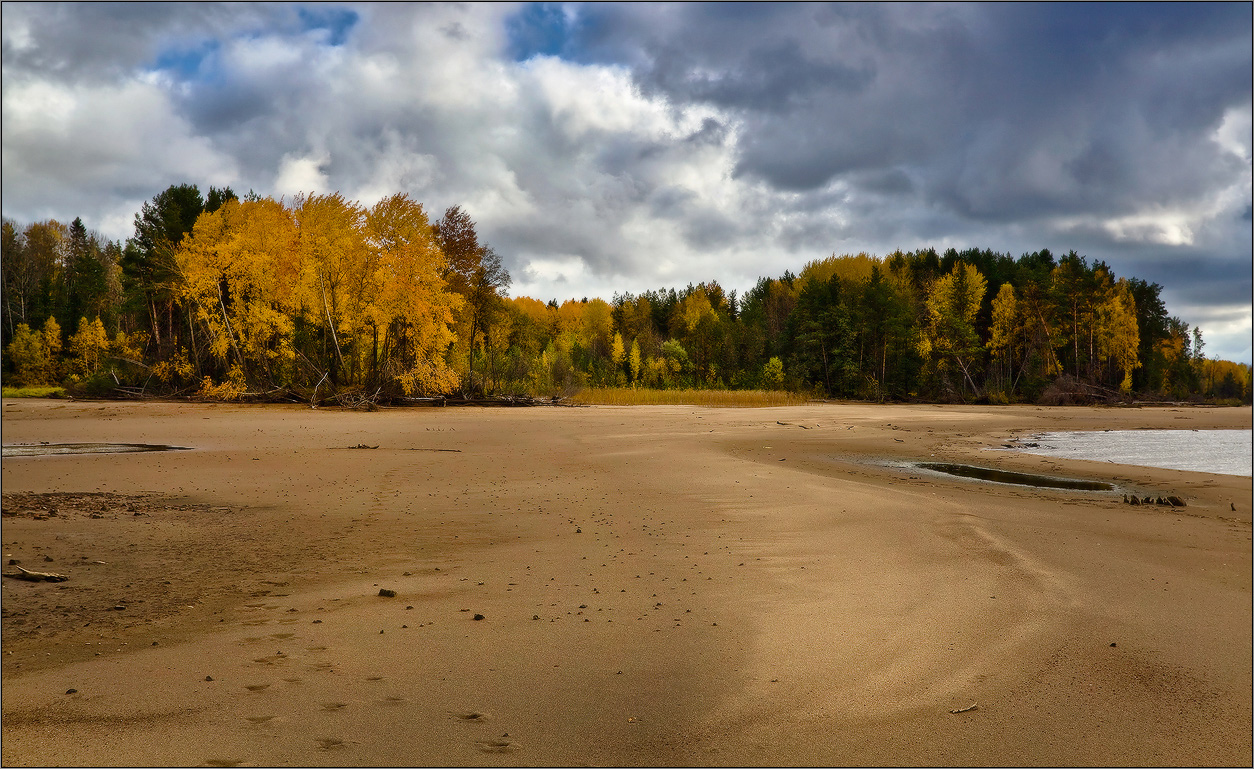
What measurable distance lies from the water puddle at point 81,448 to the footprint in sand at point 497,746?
15.1 metres

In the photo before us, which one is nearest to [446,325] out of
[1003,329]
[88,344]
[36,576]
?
[88,344]

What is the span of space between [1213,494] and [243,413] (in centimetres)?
2818

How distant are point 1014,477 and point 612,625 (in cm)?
1263

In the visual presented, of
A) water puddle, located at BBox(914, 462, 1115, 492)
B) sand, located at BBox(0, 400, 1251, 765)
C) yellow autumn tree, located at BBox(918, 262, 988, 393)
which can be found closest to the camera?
sand, located at BBox(0, 400, 1251, 765)

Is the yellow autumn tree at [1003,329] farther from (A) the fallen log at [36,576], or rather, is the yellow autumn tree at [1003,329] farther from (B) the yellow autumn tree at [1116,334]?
(A) the fallen log at [36,576]

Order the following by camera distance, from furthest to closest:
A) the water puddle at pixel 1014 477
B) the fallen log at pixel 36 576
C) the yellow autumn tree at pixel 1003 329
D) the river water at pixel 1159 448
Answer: the yellow autumn tree at pixel 1003 329 < the river water at pixel 1159 448 < the water puddle at pixel 1014 477 < the fallen log at pixel 36 576

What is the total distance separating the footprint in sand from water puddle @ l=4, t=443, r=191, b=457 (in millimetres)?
15075

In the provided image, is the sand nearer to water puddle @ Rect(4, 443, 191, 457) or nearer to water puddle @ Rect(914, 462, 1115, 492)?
water puddle @ Rect(914, 462, 1115, 492)

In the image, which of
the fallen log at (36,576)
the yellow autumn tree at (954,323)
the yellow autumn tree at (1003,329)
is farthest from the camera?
the yellow autumn tree at (1003,329)

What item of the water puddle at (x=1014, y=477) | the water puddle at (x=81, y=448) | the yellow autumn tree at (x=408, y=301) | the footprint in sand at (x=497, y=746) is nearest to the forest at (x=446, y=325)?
the yellow autumn tree at (x=408, y=301)

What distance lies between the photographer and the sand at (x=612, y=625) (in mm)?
3396

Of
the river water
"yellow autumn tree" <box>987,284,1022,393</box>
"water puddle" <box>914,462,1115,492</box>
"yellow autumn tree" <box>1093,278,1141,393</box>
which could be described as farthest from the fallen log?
"yellow autumn tree" <box>1093,278,1141,393</box>

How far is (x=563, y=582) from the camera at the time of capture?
232 inches

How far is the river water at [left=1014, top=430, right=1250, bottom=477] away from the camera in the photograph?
17.1 meters
